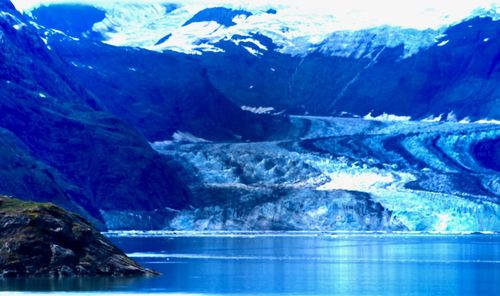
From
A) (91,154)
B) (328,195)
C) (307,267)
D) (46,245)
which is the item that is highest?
(91,154)

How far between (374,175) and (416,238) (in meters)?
31.7

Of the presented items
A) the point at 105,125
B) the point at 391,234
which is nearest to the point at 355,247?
the point at 391,234

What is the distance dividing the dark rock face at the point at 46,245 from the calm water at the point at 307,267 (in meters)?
1.87

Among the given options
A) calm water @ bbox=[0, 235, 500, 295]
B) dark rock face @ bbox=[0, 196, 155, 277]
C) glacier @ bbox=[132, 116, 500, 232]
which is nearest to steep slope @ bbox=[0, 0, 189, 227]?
glacier @ bbox=[132, 116, 500, 232]

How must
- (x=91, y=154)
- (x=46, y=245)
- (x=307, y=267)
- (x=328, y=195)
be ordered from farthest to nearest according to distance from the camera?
1. (x=91, y=154)
2. (x=328, y=195)
3. (x=307, y=267)
4. (x=46, y=245)

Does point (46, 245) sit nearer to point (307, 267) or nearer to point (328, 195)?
point (307, 267)

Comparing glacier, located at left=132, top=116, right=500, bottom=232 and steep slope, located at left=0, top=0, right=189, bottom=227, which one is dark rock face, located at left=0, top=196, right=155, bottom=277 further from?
steep slope, located at left=0, top=0, right=189, bottom=227

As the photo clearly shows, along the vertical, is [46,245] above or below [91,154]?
below

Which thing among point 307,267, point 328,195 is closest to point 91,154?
point 328,195

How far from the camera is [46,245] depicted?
8019 centimetres

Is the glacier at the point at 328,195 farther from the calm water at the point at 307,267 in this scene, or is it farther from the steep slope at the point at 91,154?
the calm water at the point at 307,267

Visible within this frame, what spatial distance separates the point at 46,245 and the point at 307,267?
2535cm

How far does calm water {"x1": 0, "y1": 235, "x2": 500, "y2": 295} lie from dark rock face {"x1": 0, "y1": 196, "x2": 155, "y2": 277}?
1869mm

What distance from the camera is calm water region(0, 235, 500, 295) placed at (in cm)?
7894
